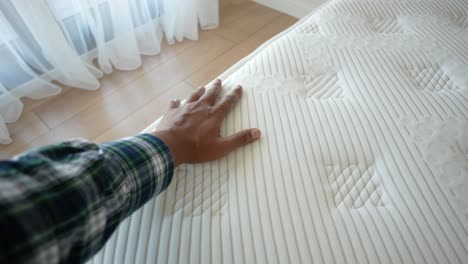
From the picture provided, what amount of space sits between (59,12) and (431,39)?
1415 mm

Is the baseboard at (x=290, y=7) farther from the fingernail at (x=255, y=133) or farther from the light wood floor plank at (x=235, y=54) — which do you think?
the fingernail at (x=255, y=133)

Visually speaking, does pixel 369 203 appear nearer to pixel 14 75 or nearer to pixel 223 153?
pixel 223 153

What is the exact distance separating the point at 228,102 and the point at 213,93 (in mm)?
62

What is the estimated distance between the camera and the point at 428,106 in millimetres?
658

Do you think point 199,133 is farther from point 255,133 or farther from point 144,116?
point 144,116

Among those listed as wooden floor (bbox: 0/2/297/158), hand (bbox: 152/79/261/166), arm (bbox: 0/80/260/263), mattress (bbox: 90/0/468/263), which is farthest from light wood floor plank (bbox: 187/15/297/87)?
arm (bbox: 0/80/260/263)

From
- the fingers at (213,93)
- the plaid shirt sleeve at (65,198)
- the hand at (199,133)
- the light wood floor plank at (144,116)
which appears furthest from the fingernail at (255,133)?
the light wood floor plank at (144,116)

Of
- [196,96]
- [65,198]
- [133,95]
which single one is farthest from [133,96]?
[65,198]

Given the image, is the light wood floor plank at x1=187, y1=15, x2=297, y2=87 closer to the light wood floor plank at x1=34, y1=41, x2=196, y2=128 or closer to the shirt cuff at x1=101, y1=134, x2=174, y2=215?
the light wood floor plank at x1=34, y1=41, x2=196, y2=128

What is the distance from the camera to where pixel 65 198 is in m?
0.31

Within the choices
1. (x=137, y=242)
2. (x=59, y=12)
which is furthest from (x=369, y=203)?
(x=59, y=12)

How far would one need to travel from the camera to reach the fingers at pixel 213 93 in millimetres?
678

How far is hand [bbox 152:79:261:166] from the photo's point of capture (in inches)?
21.4

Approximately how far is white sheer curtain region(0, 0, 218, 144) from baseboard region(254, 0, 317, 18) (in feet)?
2.03
